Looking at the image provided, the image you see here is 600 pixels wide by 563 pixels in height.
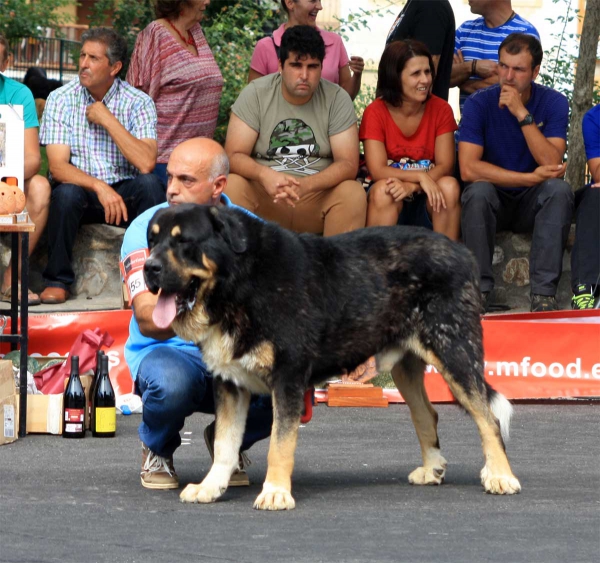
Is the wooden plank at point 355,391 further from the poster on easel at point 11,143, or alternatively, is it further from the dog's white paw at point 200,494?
the dog's white paw at point 200,494

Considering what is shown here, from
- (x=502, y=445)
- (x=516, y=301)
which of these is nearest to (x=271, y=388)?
(x=502, y=445)

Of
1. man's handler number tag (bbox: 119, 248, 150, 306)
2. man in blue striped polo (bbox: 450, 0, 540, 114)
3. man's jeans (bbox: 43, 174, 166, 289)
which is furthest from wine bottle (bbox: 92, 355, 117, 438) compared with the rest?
man in blue striped polo (bbox: 450, 0, 540, 114)

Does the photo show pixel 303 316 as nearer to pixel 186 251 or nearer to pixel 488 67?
pixel 186 251

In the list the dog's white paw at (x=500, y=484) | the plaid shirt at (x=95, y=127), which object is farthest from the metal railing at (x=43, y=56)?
the dog's white paw at (x=500, y=484)

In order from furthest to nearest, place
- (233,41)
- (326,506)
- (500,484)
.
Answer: (233,41) → (500,484) → (326,506)

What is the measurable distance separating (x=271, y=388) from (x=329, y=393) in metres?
3.15

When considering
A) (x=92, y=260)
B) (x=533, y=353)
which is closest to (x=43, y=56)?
(x=92, y=260)

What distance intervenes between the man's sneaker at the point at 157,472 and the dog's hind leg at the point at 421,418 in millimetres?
1116

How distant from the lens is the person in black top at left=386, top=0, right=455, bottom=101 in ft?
31.1

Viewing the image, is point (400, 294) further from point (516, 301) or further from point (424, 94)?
point (516, 301)

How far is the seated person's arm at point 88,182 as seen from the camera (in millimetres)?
8898

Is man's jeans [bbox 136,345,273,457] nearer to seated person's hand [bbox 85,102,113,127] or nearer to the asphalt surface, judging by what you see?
the asphalt surface

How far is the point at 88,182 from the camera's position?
351 inches

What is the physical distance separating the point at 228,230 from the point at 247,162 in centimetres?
389
